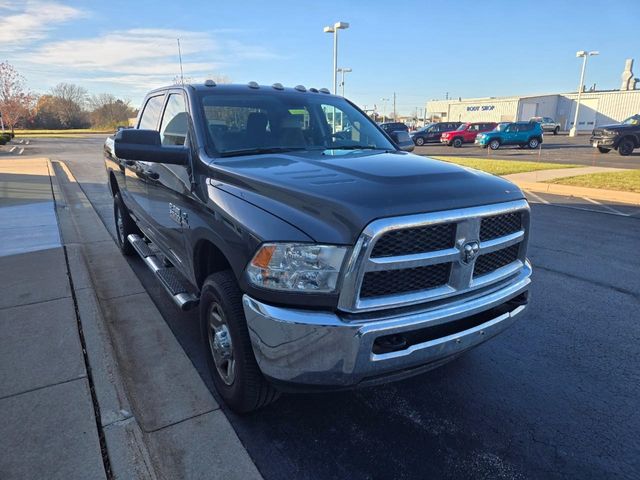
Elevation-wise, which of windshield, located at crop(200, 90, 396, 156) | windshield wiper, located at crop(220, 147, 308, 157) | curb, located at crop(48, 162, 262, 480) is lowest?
curb, located at crop(48, 162, 262, 480)

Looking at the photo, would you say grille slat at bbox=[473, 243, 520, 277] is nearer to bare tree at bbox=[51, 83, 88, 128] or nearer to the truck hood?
the truck hood

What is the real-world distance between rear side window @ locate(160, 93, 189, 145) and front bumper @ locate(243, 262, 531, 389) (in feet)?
6.25

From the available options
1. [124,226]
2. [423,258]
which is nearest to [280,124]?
[423,258]

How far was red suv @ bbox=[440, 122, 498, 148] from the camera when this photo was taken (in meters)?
33.9

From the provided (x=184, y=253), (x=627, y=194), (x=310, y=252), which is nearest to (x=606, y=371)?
(x=310, y=252)

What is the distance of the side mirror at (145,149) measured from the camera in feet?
9.86

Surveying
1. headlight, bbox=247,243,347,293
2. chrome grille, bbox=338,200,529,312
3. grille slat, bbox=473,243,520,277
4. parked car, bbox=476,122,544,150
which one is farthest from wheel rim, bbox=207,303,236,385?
parked car, bbox=476,122,544,150

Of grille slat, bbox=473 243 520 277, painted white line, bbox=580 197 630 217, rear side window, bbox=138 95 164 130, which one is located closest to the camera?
grille slat, bbox=473 243 520 277

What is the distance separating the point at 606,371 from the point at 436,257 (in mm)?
2061

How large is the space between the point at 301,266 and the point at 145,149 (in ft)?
5.07

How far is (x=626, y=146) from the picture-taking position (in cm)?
2211

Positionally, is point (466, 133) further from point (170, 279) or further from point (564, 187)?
point (170, 279)

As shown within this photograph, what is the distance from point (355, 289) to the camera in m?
2.11

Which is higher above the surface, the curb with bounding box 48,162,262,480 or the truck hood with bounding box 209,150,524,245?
the truck hood with bounding box 209,150,524,245
